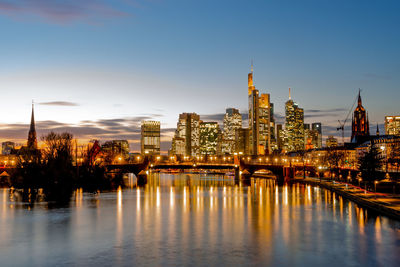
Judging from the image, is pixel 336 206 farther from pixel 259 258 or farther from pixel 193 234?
pixel 259 258

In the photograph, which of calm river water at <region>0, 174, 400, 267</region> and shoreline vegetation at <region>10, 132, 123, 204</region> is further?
shoreline vegetation at <region>10, 132, 123, 204</region>

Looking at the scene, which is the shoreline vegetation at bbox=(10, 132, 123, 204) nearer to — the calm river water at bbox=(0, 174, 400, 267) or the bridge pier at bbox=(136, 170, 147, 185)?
the bridge pier at bbox=(136, 170, 147, 185)

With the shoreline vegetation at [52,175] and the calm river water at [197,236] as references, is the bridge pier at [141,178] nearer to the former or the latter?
the shoreline vegetation at [52,175]

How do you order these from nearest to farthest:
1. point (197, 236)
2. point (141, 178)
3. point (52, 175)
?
point (197, 236) → point (52, 175) → point (141, 178)

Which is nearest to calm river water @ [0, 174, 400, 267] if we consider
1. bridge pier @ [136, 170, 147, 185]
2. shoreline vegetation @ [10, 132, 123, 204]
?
shoreline vegetation @ [10, 132, 123, 204]

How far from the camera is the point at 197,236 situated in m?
51.2

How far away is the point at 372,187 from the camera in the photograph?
112 meters

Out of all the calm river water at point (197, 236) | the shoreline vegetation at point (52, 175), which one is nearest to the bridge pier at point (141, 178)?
the shoreline vegetation at point (52, 175)

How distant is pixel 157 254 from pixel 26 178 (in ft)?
295

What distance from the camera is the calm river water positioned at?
39.5 m

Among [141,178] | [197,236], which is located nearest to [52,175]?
[141,178]

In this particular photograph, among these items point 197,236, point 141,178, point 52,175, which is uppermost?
point 52,175

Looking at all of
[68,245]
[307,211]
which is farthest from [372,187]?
[68,245]

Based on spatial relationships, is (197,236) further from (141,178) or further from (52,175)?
(141,178)
